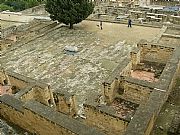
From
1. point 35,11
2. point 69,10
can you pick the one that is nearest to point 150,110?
point 69,10

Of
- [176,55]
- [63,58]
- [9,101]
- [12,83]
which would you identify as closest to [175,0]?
[63,58]

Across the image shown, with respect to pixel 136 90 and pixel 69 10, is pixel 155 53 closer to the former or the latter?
pixel 136 90

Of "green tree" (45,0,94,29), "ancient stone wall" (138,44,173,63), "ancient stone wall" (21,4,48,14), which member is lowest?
"ancient stone wall" (138,44,173,63)

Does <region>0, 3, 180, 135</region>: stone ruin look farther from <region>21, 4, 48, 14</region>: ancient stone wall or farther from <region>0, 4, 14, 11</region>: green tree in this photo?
<region>0, 4, 14, 11</region>: green tree

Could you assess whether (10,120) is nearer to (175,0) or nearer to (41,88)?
(41,88)

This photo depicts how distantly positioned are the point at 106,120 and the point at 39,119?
7.97ft

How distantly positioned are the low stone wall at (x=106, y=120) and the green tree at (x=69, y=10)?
1449cm

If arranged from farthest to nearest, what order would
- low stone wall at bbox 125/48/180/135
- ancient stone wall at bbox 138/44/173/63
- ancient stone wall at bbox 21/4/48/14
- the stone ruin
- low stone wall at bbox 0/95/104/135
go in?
ancient stone wall at bbox 21/4/48/14 → ancient stone wall at bbox 138/44/173/63 → the stone ruin → low stone wall at bbox 0/95/104/135 → low stone wall at bbox 125/48/180/135

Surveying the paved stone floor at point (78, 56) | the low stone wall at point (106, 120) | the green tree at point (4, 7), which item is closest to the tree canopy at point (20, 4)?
the green tree at point (4, 7)

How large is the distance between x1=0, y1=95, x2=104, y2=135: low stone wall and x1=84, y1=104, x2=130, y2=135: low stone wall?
148cm

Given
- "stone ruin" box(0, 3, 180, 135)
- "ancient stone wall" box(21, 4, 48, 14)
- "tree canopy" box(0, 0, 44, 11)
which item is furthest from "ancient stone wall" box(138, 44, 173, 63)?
"tree canopy" box(0, 0, 44, 11)

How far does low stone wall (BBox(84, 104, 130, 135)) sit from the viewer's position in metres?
9.69

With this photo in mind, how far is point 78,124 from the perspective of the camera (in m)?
8.71

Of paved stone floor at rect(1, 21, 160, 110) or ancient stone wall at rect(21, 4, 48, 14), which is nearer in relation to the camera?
paved stone floor at rect(1, 21, 160, 110)
